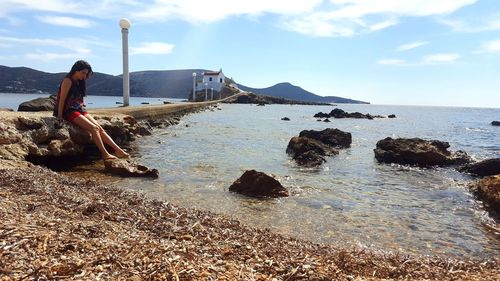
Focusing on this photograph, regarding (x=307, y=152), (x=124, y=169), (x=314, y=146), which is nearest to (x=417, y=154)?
(x=314, y=146)

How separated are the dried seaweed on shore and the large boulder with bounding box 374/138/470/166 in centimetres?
1323

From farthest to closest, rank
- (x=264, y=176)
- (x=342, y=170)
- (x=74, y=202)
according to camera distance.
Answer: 1. (x=342, y=170)
2. (x=264, y=176)
3. (x=74, y=202)

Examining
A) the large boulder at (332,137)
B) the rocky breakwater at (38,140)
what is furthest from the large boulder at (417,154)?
the rocky breakwater at (38,140)

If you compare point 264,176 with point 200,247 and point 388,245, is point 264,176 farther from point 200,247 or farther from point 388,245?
point 200,247

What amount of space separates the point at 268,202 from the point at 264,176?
1135mm

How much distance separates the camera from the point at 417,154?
1961 centimetres

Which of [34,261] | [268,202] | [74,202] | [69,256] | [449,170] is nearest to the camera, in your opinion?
[34,261]

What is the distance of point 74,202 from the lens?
22.9 feet

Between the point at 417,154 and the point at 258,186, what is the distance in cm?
1204

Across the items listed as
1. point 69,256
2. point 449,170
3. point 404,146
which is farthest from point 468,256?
point 404,146

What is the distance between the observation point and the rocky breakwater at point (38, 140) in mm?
11039

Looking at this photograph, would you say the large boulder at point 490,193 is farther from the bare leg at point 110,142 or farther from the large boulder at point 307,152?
the bare leg at point 110,142

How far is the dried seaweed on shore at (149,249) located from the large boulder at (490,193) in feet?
14.1

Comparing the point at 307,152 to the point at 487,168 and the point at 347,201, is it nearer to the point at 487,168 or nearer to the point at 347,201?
the point at 347,201
